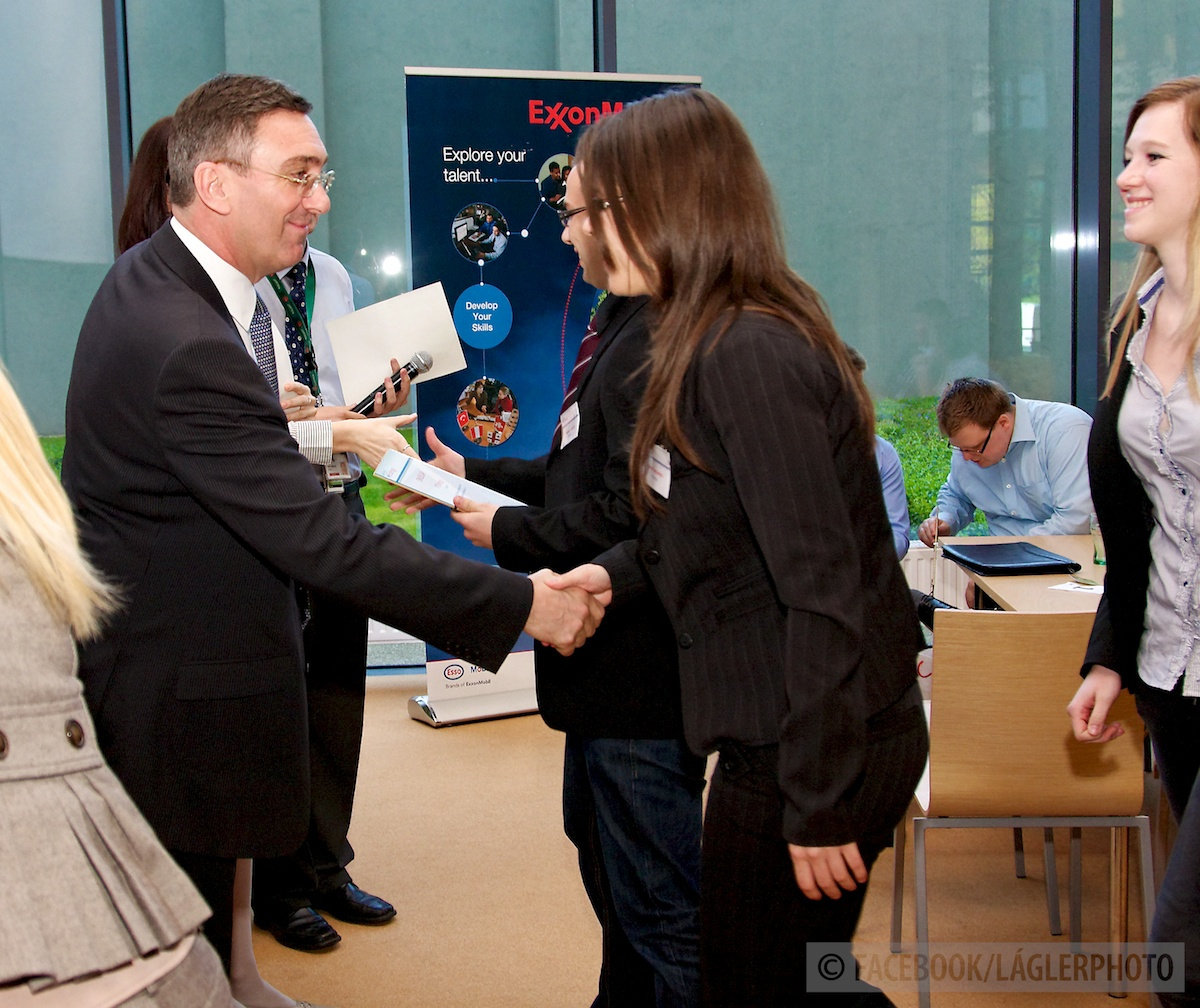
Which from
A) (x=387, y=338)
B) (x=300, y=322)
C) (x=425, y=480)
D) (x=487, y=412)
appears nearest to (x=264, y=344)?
(x=387, y=338)

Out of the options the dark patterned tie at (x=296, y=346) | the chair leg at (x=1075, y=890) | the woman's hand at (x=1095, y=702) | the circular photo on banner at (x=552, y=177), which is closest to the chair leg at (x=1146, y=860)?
the chair leg at (x=1075, y=890)

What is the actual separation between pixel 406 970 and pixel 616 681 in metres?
1.41

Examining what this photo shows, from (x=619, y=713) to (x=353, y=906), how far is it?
1.67 metres

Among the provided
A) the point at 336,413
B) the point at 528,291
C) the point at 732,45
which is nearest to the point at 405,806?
the point at 336,413

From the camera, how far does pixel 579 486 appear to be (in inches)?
82.1

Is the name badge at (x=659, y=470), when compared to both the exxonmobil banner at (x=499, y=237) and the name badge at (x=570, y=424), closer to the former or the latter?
the name badge at (x=570, y=424)

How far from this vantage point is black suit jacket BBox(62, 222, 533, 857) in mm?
1666

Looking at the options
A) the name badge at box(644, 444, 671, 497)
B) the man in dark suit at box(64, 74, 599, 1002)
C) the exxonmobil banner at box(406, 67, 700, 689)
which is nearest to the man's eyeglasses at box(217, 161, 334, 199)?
Result: the man in dark suit at box(64, 74, 599, 1002)

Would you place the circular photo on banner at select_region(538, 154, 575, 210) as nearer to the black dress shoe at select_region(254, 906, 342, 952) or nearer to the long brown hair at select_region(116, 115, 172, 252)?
the long brown hair at select_region(116, 115, 172, 252)

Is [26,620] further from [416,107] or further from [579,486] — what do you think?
[416,107]

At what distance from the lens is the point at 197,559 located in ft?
5.59

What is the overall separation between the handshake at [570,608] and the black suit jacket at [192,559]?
1.23 ft

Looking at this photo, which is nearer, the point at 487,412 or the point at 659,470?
the point at 659,470

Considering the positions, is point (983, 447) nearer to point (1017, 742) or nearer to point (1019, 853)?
point (1019, 853)
